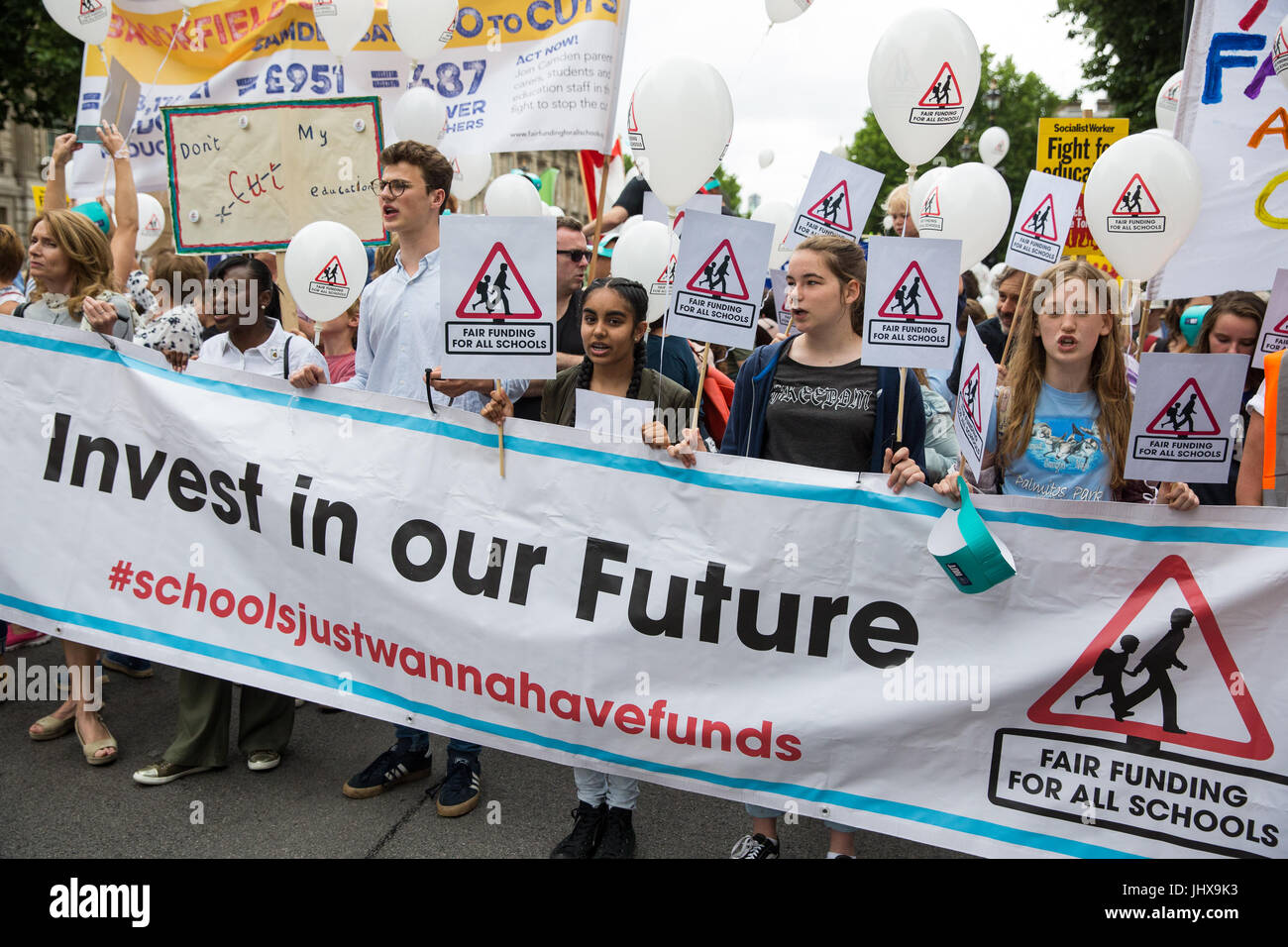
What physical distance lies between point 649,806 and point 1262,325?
9.18ft

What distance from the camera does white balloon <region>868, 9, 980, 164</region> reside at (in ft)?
12.8

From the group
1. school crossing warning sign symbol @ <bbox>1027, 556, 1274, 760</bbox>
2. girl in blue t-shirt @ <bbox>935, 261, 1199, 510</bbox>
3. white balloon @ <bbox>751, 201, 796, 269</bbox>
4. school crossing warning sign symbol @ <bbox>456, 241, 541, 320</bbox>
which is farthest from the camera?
white balloon @ <bbox>751, 201, 796, 269</bbox>

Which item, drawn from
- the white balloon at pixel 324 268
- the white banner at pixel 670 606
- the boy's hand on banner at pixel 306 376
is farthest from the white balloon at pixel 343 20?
the boy's hand on banner at pixel 306 376

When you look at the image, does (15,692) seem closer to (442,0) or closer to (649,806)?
(649,806)

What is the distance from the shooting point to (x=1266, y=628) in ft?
9.63

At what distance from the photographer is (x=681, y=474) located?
334 centimetres

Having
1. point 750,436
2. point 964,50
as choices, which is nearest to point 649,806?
point 750,436

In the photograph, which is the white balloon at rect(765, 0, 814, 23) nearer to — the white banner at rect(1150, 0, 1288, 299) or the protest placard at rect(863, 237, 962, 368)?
the white banner at rect(1150, 0, 1288, 299)

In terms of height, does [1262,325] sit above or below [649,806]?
above

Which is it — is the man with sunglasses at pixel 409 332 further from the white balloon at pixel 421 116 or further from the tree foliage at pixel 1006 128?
the tree foliage at pixel 1006 128

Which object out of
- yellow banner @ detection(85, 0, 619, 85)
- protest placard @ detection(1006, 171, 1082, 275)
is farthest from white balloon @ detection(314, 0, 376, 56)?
protest placard @ detection(1006, 171, 1082, 275)

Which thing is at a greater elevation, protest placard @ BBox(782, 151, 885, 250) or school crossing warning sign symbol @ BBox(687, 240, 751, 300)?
protest placard @ BBox(782, 151, 885, 250)

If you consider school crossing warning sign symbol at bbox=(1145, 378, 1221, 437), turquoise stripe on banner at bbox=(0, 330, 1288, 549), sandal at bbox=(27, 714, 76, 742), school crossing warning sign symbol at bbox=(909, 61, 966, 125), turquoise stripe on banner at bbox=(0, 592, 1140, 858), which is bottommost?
sandal at bbox=(27, 714, 76, 742)

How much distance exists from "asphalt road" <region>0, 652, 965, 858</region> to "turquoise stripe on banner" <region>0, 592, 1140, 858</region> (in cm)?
44
